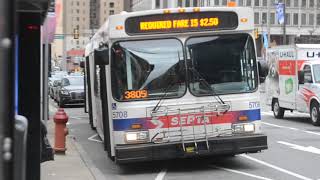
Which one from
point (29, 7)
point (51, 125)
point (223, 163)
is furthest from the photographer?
point (51, 125)

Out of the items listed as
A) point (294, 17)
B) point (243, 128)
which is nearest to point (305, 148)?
point (243, 128)

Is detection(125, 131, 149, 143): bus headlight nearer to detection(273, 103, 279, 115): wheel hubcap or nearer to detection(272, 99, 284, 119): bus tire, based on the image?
detection(272, 99, 284, 119): bus tire

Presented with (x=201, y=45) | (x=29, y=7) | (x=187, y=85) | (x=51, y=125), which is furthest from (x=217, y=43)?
(x=51, y=125)

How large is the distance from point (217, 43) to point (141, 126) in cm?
191

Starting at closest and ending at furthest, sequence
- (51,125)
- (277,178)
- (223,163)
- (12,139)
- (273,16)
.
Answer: (12,139)
(277,178)
(223,163)
(51,125)
(273,16)

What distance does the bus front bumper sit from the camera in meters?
9.35

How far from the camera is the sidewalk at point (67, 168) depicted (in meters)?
9.37

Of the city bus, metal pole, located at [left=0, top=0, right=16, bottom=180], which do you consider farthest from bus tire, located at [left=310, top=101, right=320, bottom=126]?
metal pole, located at [left=0, top=0, right=16, bottom=180]

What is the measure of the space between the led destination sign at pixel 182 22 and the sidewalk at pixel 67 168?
8.24 feet

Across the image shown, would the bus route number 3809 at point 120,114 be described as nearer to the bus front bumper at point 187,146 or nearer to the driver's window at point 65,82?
the bus front bumper at point 187,146

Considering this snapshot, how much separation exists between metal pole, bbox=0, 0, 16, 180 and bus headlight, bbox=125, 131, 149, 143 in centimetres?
739

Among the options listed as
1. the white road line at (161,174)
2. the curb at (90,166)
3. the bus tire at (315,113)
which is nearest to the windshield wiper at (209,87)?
the white road line at (161,174)

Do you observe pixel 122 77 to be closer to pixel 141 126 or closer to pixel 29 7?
pixel 141 126

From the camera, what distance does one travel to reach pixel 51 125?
19.0 metres
